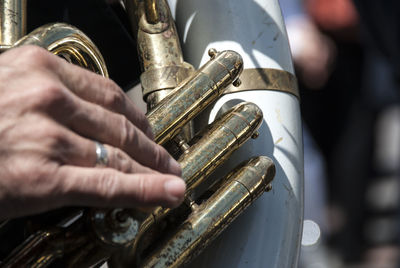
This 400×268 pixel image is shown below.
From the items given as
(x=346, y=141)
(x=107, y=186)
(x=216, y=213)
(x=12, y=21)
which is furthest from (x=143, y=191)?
(x=346, y=141)

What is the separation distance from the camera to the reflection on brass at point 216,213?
751mm

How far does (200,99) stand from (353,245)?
10.6 feet

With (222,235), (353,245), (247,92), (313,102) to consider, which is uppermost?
(247,92)

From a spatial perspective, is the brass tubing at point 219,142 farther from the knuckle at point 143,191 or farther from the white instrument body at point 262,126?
the knuckle at point 143,191

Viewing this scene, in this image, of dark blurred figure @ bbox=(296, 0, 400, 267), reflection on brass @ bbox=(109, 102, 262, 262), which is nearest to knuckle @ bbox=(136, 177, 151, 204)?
reflection on brass @ bbox=(109, 102, 262, 262)

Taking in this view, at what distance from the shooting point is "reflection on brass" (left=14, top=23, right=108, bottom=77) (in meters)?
0.74

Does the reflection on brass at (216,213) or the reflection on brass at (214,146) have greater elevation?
the reflection on brass at (214,146)

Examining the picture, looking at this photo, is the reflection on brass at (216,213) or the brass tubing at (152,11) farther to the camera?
the brass tubing at (152,11)

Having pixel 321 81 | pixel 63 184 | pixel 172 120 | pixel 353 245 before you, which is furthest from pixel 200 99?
pixel 353 245

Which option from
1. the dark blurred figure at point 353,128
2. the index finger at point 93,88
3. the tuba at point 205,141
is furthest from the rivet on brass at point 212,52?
the dark blurred figure at point 353,128

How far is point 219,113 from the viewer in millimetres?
871

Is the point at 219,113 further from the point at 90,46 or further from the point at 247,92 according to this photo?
the point at 90,46

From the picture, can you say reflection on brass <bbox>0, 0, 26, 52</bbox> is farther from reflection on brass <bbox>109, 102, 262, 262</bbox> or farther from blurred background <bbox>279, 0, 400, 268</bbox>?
blurred background <bbox>279, 0, 400, 268</bbox>

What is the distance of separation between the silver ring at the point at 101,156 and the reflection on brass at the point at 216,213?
18cm
